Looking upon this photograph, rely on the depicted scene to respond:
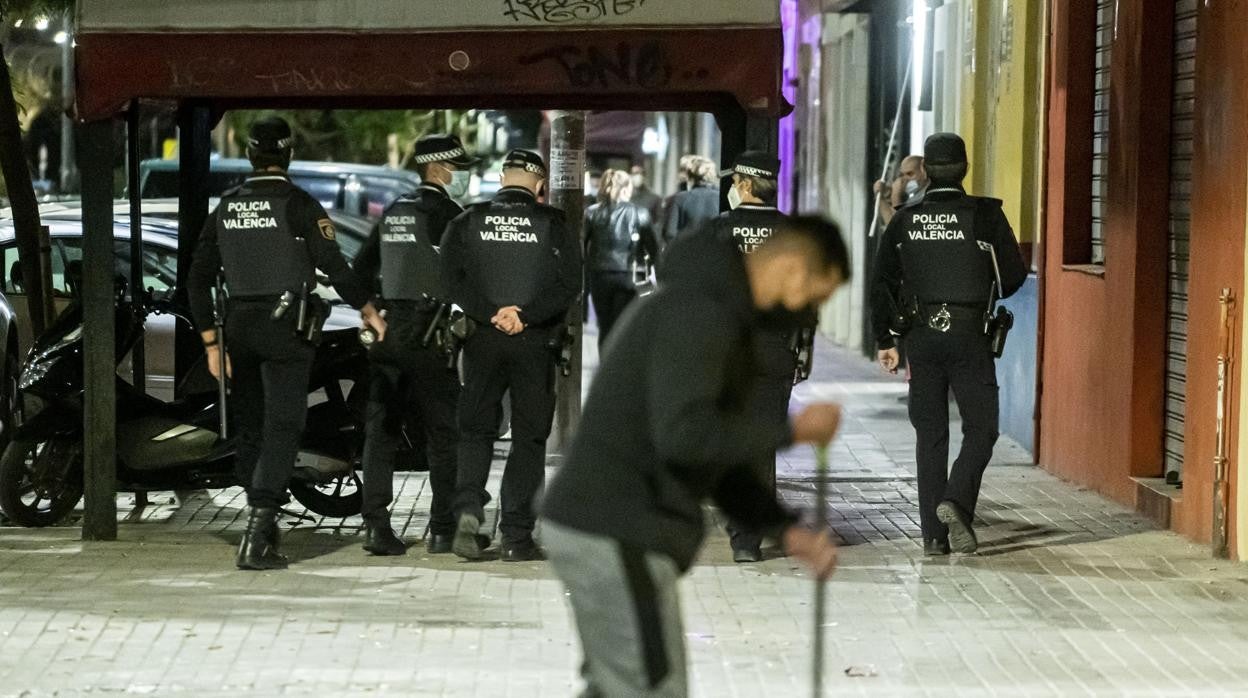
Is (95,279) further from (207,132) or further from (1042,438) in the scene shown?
(1042,438)

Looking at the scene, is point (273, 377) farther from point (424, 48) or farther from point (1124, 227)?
point (1124, 227)

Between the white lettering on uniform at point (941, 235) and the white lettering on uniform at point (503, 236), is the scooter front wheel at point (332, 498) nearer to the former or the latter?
the white lettering on uniform at point (503, 236)

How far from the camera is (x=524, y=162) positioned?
971cm

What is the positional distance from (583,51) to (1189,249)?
3.16 meters

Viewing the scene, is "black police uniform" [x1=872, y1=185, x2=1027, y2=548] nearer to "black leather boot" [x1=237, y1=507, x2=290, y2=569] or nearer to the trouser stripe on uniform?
"black leather boot" [x1=237, y1=507, x2=290, y2=569]

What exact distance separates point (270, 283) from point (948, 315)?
116 inches

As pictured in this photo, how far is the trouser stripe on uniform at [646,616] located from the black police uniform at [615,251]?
11738 millimetres

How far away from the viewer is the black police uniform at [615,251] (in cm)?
1670

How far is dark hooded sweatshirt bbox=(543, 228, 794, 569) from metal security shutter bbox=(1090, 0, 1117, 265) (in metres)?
7.85

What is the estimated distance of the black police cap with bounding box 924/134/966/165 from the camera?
986 centimetres

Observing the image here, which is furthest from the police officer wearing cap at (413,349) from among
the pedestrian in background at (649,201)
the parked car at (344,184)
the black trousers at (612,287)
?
the parked car at (344,184)

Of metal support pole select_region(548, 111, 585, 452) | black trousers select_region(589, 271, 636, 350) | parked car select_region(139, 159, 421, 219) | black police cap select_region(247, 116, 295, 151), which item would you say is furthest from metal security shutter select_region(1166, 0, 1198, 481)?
parked car select_region(139, 159, 421, 219)

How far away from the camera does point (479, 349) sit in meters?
9.70

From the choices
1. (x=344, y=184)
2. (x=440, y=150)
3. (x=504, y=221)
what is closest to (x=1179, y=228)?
(x=504, y=221)
